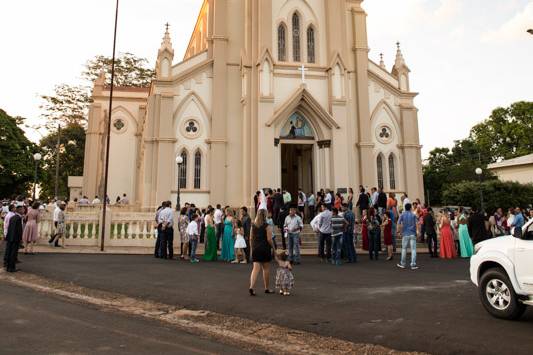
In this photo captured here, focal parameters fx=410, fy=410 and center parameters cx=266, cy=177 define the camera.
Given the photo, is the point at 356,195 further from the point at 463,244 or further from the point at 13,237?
the point at 13,237

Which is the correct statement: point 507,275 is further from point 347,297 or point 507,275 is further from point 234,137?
point 234,137

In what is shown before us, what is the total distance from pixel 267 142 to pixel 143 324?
17.1m

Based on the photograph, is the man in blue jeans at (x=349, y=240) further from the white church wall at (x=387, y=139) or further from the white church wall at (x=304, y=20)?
the white church wall at (x=304, y=20)

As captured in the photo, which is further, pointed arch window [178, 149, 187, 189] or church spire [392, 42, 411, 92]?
church spire [392, 42, 411, 92]

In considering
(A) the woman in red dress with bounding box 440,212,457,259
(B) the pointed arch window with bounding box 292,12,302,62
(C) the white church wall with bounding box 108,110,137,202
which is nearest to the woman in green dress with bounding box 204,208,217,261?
(A) the woman in red dress with bounding box 440,212,457,259

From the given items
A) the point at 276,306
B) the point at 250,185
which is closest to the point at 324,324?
the point at 276,306

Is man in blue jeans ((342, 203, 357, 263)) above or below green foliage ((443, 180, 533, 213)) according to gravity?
below

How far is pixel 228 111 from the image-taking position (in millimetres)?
24266

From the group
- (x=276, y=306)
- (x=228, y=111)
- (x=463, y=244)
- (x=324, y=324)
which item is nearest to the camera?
(x=324, y=324)

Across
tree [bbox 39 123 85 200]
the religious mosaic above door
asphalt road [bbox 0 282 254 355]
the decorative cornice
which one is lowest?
asphalt road [bbox 0 282 254 355]

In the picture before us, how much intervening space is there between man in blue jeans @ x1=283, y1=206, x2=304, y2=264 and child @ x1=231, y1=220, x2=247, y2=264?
149cm

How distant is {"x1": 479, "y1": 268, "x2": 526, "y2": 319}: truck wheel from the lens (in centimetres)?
619

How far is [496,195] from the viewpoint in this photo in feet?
130

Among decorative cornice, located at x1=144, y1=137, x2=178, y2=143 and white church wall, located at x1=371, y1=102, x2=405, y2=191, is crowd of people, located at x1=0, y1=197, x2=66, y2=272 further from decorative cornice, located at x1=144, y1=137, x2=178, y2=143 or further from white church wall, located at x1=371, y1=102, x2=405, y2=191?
white church wall, located at x1=371, y1=102, x2=405, y2=191
